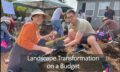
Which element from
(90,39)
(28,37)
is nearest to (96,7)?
(90,39)

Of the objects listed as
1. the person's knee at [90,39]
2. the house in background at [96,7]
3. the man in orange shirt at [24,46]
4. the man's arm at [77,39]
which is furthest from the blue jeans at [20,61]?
the house in background at [96,7]

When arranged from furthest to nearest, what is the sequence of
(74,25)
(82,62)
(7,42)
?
(7,42), (82,62), (74,25)

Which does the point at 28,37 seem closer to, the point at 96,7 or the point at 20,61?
the point at 20,61

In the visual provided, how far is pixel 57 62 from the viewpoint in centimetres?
446

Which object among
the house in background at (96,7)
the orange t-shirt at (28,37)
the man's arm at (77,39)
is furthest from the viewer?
the house in background at (96,7)

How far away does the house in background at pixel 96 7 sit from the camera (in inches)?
715

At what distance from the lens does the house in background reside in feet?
59.6

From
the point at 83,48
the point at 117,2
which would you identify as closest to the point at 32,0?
the point at 117,2

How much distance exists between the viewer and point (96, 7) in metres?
19.8

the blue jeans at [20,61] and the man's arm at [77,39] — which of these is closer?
the blue jeans at [20,61]

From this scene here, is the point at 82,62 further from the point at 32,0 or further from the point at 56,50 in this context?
the point at 32,0

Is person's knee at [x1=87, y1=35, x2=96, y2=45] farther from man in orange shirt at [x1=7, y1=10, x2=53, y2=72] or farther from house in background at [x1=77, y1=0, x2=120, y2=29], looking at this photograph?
house in background at [x1=77, y1=0, x2=120, y2=29]

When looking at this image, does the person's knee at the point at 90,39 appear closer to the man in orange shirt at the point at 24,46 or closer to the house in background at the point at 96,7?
the man in orange shirt at the point at 24,46

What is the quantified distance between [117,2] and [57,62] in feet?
46.5
